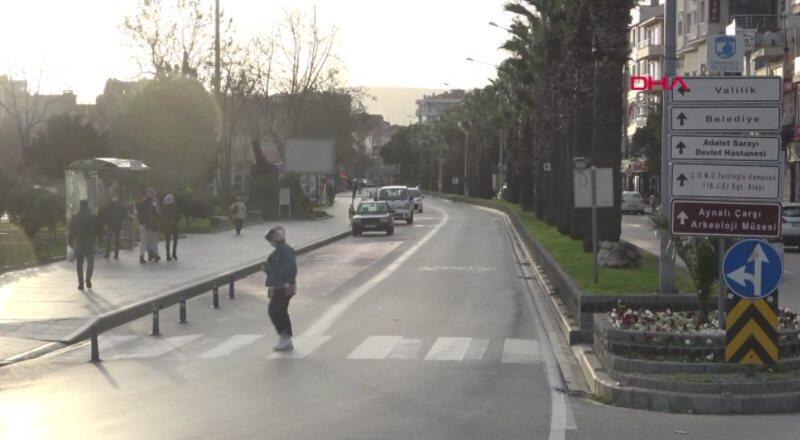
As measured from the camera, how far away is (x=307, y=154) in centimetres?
7219

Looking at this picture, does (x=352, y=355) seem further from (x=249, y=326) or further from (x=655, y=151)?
(x=655, y=151)

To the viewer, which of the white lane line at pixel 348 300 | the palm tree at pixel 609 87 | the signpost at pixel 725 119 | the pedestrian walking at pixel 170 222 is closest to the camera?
the signpost at pixel 725 119

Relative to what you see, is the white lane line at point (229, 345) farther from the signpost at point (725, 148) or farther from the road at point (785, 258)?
the signpost at point (725, 148)

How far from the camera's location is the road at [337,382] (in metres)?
10.4

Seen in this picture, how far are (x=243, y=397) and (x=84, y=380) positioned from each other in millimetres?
2481

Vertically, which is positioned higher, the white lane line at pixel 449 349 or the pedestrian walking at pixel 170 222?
the pedestrian walking at pixel 170 222

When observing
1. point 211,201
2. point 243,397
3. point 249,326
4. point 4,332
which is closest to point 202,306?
point 249,326

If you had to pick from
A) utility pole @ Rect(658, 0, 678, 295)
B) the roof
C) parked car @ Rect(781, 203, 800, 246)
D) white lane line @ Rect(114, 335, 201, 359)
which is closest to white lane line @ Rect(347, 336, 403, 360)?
white lane line @ Rect(114, 335, 201, 359)

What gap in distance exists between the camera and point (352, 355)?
1536 centimetres

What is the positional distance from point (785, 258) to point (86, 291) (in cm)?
2174

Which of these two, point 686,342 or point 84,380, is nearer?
point 686,342

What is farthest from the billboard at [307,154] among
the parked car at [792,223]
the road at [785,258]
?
the parked car at [792,223]

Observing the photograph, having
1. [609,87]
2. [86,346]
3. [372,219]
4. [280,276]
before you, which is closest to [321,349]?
[280,276]

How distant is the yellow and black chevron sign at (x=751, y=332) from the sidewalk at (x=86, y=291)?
29.7 ft
